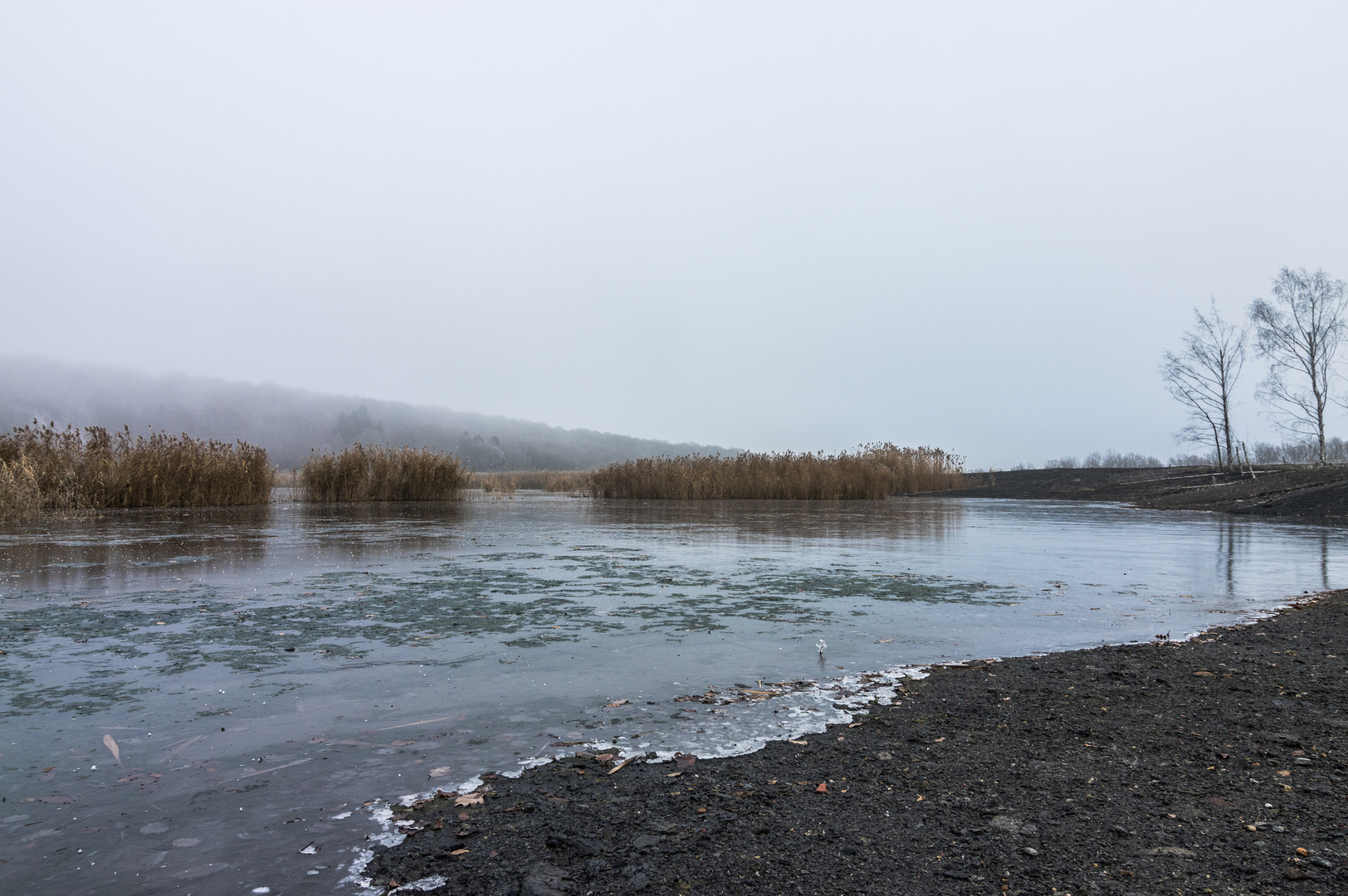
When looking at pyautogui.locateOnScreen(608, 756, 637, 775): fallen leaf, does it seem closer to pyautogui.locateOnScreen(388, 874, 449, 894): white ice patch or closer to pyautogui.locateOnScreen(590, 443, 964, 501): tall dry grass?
pyautogui.locateOnScreen(388, 874, 449, 894): white ice patch

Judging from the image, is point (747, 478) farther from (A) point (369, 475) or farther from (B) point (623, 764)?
(B) point (623, 764)

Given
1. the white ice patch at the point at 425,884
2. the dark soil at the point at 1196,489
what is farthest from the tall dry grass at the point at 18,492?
the dark soil at the point at 1196,489

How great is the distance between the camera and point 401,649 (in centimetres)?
457

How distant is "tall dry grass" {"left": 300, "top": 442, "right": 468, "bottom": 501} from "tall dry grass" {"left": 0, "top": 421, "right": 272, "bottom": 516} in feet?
6.58

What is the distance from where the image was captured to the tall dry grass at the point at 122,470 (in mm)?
15930

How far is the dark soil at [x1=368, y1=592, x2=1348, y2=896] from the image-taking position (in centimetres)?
206

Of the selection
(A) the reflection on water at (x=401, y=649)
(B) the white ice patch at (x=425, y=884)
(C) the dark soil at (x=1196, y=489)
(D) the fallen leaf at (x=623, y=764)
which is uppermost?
(C) the dark soil at (x=1196, y=489)

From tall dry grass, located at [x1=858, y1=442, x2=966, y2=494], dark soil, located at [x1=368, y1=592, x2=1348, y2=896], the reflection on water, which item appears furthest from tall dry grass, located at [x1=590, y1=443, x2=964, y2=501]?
dark soil, located at [x1=368, y1=592, x2=1348, y2=896]

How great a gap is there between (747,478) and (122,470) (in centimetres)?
1891

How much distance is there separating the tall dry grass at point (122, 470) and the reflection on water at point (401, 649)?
21.5 feet

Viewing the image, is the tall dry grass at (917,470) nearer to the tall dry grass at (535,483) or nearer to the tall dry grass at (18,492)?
the tall dry grass at (535,483)

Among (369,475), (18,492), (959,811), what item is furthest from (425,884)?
(369,475)

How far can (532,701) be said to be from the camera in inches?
141

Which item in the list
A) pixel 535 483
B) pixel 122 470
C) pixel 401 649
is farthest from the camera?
pixel 535 483
